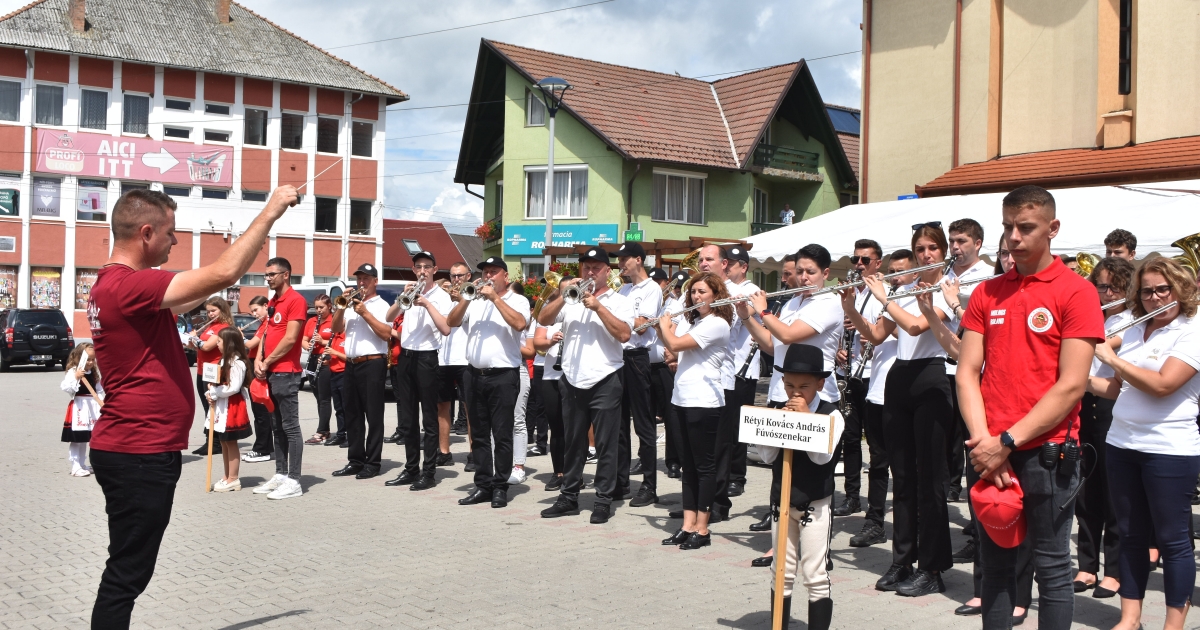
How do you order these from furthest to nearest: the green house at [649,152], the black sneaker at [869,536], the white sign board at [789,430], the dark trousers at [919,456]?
the green house at [649,152] → the black sneaker at [869,536] → the dark trousers at [919,456] → the white sign board at [789,430]

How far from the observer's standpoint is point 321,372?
13.7 meters

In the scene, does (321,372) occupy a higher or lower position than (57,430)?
higher

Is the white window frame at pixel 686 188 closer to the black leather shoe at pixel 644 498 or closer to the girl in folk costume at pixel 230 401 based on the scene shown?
the girl in folk costume at pixel 230 401

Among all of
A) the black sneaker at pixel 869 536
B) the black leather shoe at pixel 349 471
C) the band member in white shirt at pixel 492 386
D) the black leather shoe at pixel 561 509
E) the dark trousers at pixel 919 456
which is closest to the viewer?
the dark trousers at pixel 919 456

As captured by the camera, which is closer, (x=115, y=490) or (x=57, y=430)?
(x=115, y=490)

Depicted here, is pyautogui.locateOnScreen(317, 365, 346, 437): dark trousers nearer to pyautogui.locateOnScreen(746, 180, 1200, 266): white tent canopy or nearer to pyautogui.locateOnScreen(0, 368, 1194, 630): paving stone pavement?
pyautogui.locateOnScreen(0, 368, 1194, 630): paving stone pavement

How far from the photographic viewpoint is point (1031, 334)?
4.10 m

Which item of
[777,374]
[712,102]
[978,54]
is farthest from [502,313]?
[712,102]

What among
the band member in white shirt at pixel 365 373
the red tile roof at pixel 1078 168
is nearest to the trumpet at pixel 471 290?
the band member in white shirt at pixel 365 373

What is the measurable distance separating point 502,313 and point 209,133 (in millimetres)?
36628

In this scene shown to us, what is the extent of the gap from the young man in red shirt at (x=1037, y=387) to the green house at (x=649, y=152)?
27927 millimetres

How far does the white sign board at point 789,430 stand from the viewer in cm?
473

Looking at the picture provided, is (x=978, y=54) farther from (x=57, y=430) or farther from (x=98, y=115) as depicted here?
(x=98, y=115)

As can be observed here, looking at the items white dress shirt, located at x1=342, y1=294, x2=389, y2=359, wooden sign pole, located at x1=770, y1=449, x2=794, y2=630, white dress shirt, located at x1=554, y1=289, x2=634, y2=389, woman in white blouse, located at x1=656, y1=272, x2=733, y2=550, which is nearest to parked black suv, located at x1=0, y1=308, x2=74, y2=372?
white dress shirt, located at x1=342, y1=294, x2=389, y2=359
